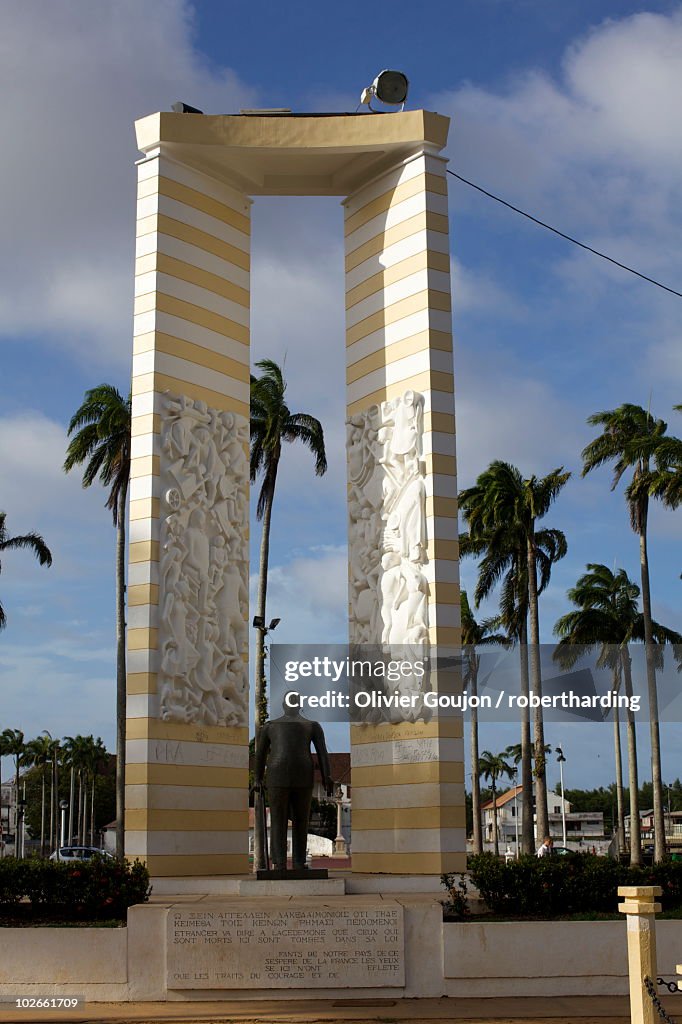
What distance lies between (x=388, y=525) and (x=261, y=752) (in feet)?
15.8

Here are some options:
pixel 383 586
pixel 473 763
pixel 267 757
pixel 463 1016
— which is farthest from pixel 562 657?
pixel 463 1016

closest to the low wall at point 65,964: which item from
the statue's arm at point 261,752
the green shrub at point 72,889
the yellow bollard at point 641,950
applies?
the green shrub at point 72,889

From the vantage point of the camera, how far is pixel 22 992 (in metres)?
12.9

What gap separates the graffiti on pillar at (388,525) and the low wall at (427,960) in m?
5.72

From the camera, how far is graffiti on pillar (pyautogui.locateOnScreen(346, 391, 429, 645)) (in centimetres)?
1823

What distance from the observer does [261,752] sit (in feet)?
51.3

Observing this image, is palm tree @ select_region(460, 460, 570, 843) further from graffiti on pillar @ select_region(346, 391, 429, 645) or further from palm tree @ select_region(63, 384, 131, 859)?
graffiti on pillar @ select_region(346, 391, 429, 645)

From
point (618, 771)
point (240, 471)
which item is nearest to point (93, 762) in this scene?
point (618, 771)

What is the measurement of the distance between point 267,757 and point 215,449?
5.73 meters

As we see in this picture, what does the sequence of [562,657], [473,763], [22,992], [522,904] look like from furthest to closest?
1. [473,763]
2. [562,657]
3. [522,904]
4. [22,992]

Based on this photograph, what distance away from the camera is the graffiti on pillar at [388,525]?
18.2 meters

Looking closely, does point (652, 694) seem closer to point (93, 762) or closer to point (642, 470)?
point (642, 470)

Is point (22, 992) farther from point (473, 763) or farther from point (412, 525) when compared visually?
point (473, 763)

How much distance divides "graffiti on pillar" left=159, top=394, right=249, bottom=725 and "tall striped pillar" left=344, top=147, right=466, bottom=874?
1.99 metres
